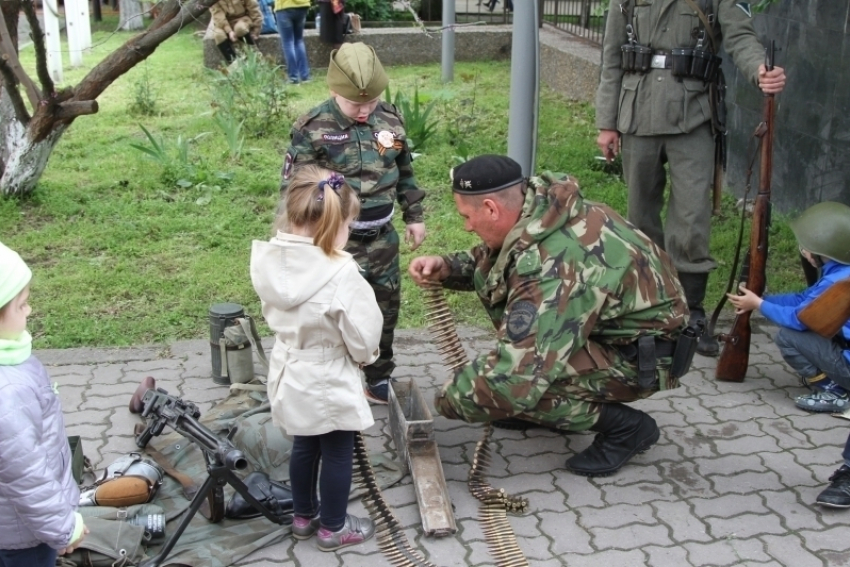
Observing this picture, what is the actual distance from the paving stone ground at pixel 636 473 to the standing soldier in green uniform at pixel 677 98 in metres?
0.72

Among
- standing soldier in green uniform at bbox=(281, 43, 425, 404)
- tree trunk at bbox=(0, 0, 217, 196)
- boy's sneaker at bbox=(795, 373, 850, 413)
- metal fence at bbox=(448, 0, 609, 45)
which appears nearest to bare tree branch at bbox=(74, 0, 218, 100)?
tree trunk at bbox=(0, 0, 217, 196)

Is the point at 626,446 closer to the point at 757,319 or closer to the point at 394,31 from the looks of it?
the point at 757,319

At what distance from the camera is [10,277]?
261 cm

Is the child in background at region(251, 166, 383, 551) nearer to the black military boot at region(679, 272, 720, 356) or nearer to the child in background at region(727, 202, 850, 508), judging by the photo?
the child in background at region(727, 202, 850, 508)

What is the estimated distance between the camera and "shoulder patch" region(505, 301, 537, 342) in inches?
147

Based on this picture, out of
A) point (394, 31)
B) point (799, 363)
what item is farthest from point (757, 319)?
point (394, 31)

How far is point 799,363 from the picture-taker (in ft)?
15.6

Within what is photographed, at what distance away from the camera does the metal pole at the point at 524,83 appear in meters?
5.62

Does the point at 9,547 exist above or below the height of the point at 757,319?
above

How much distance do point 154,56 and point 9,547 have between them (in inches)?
482

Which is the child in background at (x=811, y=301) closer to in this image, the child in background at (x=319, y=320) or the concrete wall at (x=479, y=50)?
the child in background at (x=319, y=320)

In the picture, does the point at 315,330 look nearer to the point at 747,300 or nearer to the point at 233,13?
the point at 747,300

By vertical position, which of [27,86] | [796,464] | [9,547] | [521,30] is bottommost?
[796,464]

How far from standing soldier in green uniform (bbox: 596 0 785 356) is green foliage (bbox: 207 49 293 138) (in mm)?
4536
